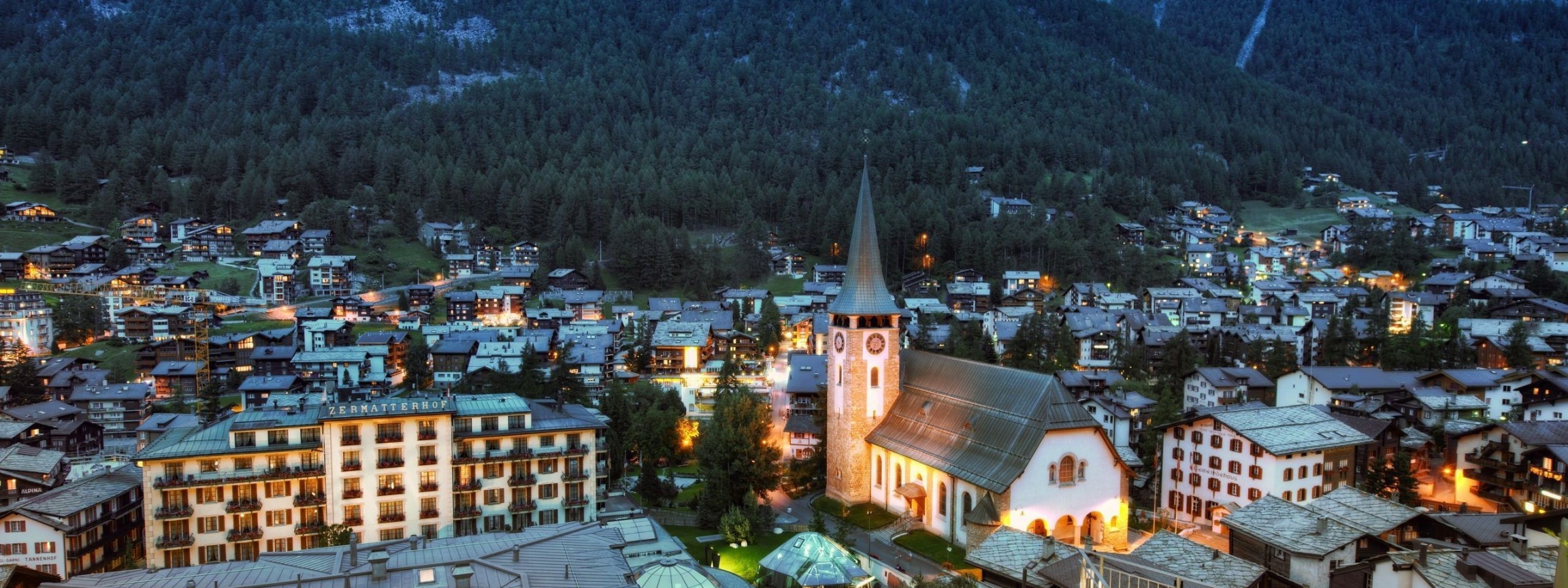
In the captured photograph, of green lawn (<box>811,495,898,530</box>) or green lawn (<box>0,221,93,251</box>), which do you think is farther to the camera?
green lawn (<box>0,221,93,251</box>)

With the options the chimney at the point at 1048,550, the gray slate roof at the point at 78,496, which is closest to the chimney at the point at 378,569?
the chimney at the point at 1048,550

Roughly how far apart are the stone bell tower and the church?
0.06 meters

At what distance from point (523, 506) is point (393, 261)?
271ft

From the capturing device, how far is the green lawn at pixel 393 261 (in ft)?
364

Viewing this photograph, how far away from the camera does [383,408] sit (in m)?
40.6

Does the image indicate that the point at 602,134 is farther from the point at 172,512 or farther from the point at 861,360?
the point at 172,512

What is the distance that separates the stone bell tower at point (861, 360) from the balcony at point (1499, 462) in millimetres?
28872

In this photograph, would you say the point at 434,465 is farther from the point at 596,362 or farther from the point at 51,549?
the point at 596,362

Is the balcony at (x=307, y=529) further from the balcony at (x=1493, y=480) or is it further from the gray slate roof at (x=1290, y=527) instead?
the balcony at (x=1493, y=480)

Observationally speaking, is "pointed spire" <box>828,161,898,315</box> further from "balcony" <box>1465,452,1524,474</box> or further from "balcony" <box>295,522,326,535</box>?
"balcony" <box>1465,452,1524,474</box>

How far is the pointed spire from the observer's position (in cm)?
4588

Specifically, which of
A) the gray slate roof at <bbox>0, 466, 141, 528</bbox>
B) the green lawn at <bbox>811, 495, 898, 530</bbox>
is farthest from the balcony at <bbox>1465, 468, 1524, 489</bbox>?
the gray slate roof at <bbox>0, 466, 141, 528</bbox>

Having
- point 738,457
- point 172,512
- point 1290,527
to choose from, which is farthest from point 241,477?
point 1290,527

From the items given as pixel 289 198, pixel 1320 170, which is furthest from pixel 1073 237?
pixel 289 198
